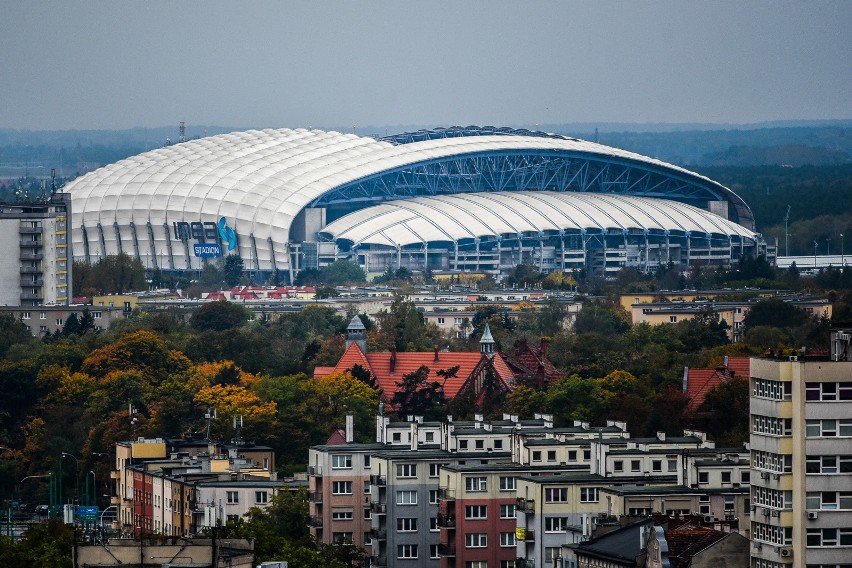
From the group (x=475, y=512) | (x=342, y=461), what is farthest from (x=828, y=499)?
(x=342, y=461)

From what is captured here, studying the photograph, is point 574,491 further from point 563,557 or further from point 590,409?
point 590,409

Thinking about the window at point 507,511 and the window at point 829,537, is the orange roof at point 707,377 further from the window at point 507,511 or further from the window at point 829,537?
the window at point 829,537

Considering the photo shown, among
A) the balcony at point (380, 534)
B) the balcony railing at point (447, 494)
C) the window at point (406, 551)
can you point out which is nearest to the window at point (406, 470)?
the balcony at point (380, 534)

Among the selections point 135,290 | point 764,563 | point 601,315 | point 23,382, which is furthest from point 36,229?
point 764,563

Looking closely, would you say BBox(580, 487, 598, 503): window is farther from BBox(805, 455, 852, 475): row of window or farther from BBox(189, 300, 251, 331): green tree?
BBox(189, 300, 251, 331): green tree

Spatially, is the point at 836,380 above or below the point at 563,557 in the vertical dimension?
above
